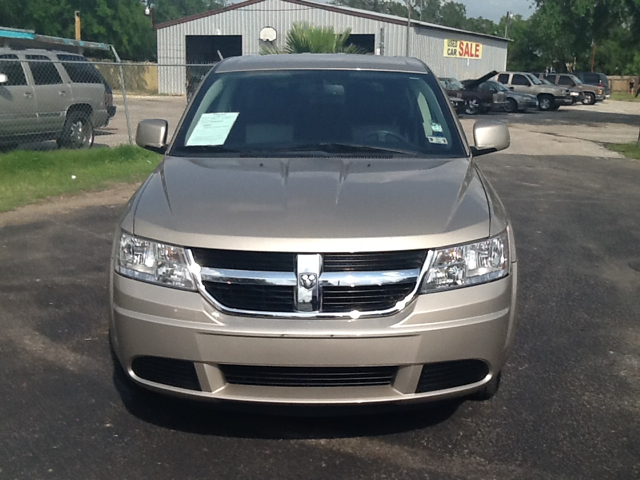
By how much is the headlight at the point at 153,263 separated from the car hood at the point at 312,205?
0.16ft

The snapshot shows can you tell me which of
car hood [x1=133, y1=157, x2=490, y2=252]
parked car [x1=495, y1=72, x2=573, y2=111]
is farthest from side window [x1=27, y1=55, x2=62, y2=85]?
parked car [x1=495, y1=72, x2=573, y2=111]

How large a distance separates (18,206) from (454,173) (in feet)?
22.7

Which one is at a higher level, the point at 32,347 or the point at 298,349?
the point at 298,349

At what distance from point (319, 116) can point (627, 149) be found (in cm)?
1514

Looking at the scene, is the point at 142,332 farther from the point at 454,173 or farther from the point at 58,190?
the point at 58,190

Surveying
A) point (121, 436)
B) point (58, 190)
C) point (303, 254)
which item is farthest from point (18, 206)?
point (303, 254)

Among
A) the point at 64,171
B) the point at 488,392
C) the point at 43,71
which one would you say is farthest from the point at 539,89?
the point at 488,392

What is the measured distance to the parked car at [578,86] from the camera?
140ft

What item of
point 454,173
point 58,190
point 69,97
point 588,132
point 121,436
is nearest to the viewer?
point 121,436

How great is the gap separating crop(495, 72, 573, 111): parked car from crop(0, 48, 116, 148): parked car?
26.6 m

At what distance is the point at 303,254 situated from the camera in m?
3.21

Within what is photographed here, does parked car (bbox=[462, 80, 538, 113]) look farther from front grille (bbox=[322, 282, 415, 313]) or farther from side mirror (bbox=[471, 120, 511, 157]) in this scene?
front grille (bbox=[322, 282, 415, 313])

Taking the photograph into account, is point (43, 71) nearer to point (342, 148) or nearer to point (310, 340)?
point (342, 148)

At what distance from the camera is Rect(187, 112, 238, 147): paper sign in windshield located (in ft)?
14.9
